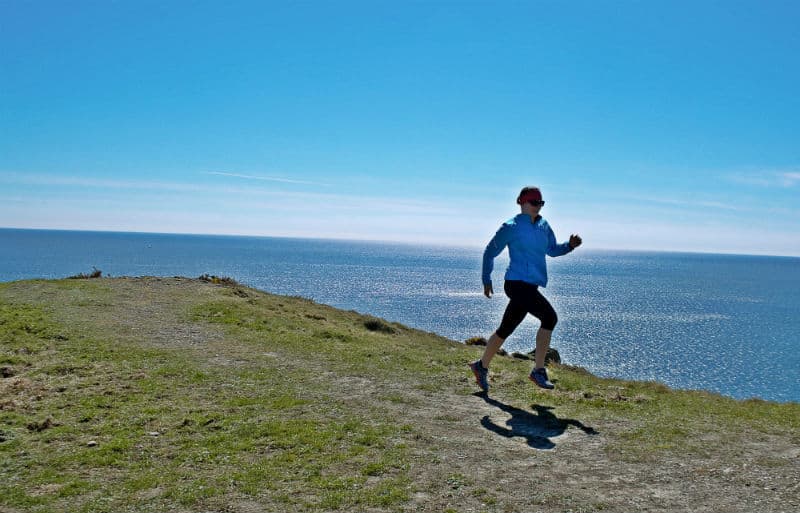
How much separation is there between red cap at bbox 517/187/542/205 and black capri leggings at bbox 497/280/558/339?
4.52 ft

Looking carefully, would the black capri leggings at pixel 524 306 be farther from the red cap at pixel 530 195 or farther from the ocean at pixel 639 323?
the ocean at pixel 639 323

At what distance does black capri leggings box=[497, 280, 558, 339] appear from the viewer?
908 cm

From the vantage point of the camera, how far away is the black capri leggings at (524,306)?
9078 mm

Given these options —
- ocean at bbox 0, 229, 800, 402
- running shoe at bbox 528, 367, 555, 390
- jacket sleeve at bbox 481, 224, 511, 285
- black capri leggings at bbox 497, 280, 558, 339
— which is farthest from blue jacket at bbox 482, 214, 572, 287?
ocean at bbox 0, 229, 800, 402

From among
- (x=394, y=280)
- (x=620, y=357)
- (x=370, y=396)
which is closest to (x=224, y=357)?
(x=370, y=396)

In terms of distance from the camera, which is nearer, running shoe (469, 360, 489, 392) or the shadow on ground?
the shadow on ground

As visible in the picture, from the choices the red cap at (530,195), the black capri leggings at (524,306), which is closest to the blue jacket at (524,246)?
the black capri leggings at (524,306)

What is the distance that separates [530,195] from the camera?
9266 millimetres

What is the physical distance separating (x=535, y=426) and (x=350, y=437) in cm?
265

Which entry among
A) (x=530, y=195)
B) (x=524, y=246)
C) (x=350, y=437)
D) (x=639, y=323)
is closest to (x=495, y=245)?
(x=524, y=246)

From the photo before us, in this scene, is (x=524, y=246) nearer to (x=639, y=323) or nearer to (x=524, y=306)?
(x=524, y=306)

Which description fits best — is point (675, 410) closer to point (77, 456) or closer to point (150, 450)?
point (150, 450)

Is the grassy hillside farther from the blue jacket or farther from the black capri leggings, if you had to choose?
the blue jacket

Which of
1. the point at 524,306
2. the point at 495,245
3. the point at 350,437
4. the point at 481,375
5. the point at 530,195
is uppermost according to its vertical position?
the point at 530,195
